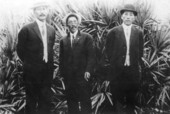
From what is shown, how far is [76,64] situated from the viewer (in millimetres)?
2693

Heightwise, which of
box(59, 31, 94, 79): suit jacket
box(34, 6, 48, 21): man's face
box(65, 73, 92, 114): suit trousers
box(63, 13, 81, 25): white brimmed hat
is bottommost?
box(65, 73, 92, 114): suit trousers

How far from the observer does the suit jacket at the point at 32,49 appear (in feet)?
8.75

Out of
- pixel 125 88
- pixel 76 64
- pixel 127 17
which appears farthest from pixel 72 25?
pixel 125 88

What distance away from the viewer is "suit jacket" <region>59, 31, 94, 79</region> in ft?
8.82

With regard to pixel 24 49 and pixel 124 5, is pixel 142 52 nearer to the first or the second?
pixel 124 5

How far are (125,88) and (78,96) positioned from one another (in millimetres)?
590

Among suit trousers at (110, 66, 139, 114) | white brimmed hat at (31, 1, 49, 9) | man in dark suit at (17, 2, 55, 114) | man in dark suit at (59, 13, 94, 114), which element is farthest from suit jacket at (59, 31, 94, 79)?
white brimmed hat at (31, 1, 49, 9)

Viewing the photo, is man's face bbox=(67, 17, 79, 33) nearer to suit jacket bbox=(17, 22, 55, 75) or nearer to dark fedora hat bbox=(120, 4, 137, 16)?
suit jacket bbox=(17, 22, 55, 75)

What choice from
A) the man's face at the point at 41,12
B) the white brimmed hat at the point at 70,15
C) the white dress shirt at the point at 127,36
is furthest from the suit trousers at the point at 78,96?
the man's face at the point at 41,12

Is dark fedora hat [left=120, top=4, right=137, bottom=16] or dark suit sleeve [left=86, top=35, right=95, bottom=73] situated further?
dark fedora hat [left=120, top=4, right=137, bottom=16]

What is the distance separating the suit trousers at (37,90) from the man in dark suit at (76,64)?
0.24 metres

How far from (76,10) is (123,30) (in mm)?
655

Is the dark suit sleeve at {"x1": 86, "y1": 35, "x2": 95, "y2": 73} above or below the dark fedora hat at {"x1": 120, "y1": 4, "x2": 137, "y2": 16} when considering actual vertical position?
below

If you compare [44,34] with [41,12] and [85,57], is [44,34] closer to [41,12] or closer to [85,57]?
[41,12]
